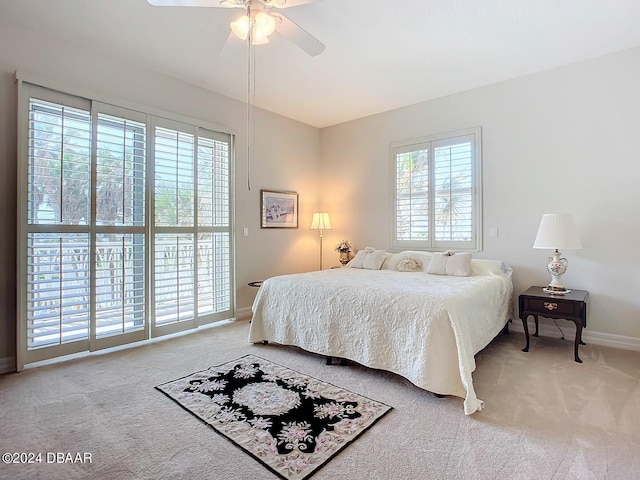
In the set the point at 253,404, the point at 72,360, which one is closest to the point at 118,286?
the point at 72,360

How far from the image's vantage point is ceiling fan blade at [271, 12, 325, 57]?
85.2 inches

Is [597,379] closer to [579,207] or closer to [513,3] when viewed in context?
[579,207]

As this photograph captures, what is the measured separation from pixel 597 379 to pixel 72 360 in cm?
430

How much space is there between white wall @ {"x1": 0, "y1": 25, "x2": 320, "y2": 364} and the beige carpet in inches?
41.6

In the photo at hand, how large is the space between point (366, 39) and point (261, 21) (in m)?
1.12

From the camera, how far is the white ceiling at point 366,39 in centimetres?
257

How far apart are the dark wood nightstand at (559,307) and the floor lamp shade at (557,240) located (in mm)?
140

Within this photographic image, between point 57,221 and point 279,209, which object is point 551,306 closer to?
point 279,209

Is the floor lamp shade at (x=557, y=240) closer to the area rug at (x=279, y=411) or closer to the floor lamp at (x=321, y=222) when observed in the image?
the area rug at (x=279, y=411)

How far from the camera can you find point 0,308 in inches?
107

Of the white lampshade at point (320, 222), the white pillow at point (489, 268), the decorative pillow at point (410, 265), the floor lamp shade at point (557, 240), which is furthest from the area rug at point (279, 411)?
the white lampshade at point (320, 222)

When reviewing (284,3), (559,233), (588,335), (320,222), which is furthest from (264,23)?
(588,335)

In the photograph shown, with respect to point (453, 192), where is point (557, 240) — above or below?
below

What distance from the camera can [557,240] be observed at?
10.2 feet
